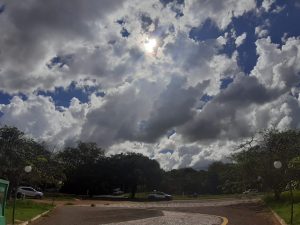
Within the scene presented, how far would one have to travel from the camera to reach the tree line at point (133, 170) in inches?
1667

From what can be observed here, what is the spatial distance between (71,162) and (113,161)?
9.57m

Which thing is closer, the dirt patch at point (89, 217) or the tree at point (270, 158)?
the dirt patch at point (89, 217)

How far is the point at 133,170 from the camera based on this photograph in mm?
82500

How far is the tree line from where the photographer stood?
42.3 metres

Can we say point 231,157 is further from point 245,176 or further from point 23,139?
point 23,139

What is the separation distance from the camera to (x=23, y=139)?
5353 centimetres

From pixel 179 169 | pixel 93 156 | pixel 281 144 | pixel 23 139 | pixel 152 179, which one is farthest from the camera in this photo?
pixel 179 169

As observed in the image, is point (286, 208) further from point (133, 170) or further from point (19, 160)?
point (133, 170)

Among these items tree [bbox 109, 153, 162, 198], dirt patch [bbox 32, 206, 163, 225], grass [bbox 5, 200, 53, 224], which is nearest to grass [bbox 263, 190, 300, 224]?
dirt patch [bbox 32, 206, 163, 225]

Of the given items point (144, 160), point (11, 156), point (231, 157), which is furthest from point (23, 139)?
point (144, 160)

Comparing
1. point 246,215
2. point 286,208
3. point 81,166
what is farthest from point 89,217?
point 81,166

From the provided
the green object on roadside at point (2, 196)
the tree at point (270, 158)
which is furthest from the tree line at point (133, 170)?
the green object on roadside at point (2, 196)

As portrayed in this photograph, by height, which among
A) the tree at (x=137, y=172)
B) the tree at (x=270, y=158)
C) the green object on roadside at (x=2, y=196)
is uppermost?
the tree at (x=137, y=172)

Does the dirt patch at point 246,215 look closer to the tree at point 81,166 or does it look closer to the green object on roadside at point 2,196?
the green object on roadside at point 2,196
